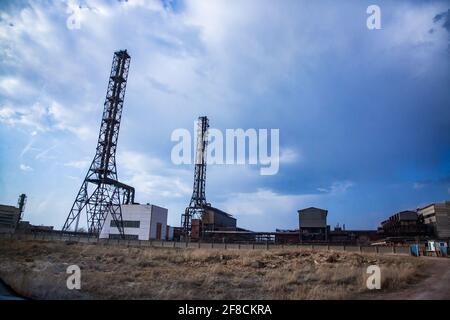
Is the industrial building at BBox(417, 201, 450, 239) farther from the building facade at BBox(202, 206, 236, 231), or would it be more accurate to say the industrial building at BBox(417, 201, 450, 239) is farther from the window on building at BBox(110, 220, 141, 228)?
the window on building at BBox(110, 220, 141, 228)

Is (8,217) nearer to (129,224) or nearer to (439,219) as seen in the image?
(129,224)

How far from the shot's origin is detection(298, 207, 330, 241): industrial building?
56.4 m

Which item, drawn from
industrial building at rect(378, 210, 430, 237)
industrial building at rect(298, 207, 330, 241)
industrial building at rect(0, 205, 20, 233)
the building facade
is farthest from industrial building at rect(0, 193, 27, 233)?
industrial building at rect(378, 210, 430, 237)

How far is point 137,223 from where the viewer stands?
52062 millimetres

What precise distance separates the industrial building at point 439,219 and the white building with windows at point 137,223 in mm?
48312

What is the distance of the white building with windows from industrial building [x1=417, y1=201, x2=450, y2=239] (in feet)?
159

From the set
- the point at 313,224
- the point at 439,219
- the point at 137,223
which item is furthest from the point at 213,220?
the point at 439,219

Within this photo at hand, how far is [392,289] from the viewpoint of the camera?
33.7ft

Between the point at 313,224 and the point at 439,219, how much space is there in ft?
67.8

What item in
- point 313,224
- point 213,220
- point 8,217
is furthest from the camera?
point 213,220

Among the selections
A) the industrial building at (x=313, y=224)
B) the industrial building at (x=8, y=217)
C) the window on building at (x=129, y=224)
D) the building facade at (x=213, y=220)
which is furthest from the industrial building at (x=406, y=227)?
the industrial building at (x=8, y=217)

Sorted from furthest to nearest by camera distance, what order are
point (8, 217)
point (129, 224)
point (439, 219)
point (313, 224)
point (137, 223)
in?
point (8, 217)
point (313, 224)
point (129, 224)
point (137, 223)
point (439, 219)
